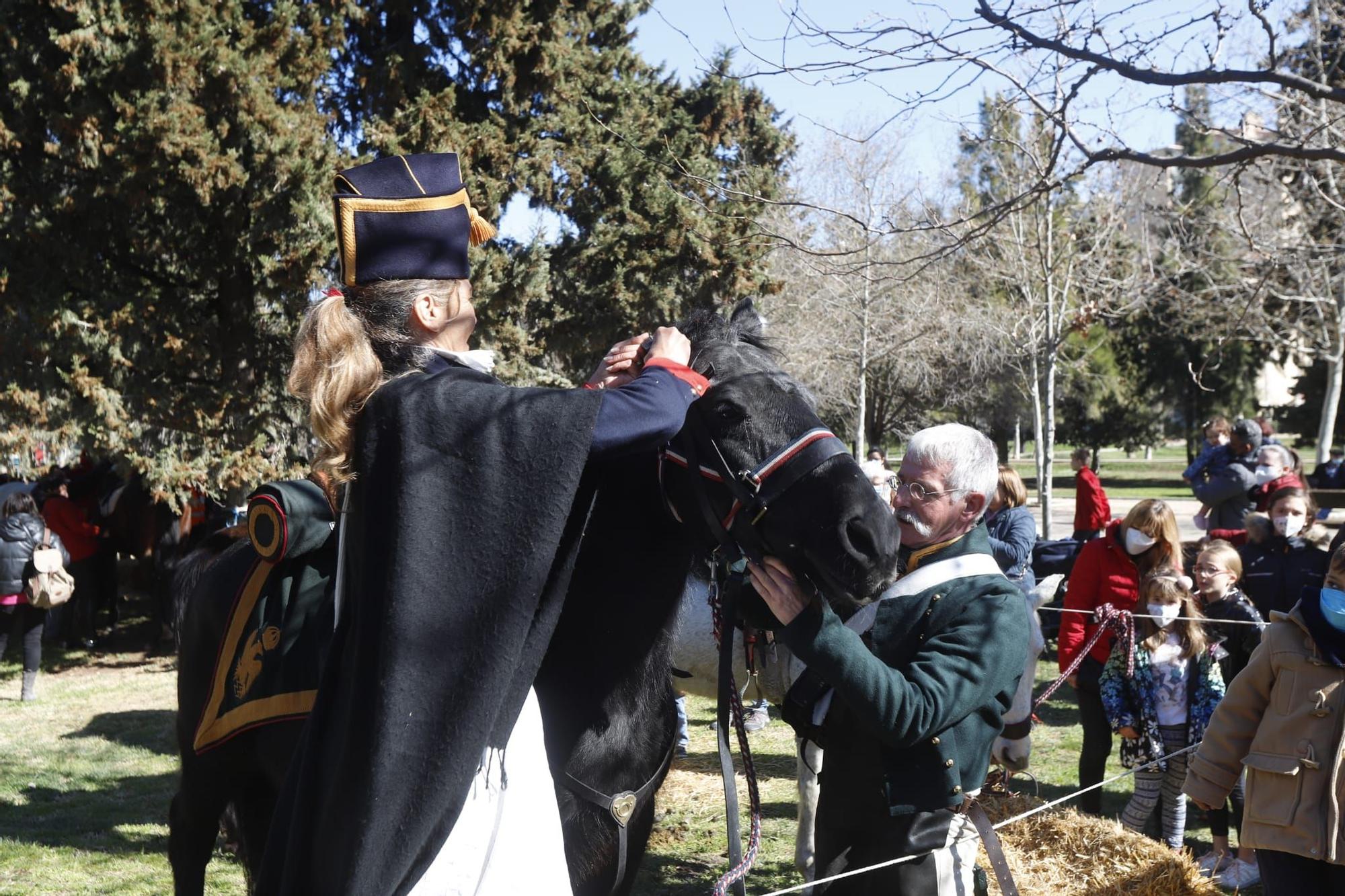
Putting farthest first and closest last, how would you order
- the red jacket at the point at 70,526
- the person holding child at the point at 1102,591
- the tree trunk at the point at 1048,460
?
the tree trunk at the point at 1048,460 → the red jacket at the point at 70,526 → the person holding child at the point at 1102,591

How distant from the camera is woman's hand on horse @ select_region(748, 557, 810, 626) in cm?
218

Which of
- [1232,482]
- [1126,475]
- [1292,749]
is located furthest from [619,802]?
[1126,475]

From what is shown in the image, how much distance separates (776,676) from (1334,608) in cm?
260

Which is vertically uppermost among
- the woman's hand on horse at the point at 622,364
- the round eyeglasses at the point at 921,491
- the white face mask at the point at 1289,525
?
the woman's hand on horse at the point at 622,364

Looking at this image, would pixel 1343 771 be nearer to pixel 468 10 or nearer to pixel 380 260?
pixel 380 260

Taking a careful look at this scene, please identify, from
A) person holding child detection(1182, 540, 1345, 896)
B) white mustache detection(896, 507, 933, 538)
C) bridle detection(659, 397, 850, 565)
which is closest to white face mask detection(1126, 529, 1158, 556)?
person holding child detection(1182, 540, 1345, 896)

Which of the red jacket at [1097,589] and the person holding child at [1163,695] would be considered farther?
the red jacket at [1097,589]

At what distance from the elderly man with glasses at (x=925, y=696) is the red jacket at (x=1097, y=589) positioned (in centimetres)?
379

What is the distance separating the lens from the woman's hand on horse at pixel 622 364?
2.21 metres

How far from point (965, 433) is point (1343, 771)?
1988 mm

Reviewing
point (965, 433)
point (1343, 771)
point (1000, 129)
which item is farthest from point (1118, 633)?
point (965, 433)

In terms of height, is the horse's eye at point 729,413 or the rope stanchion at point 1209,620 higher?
the horse's eye at point 729,413

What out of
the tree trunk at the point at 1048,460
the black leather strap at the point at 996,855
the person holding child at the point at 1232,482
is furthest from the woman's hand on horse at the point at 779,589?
the tree trunk at the point at 1048,460

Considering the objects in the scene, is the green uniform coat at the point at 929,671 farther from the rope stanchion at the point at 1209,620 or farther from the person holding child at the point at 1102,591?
the person holding child at the point at 1102,591
